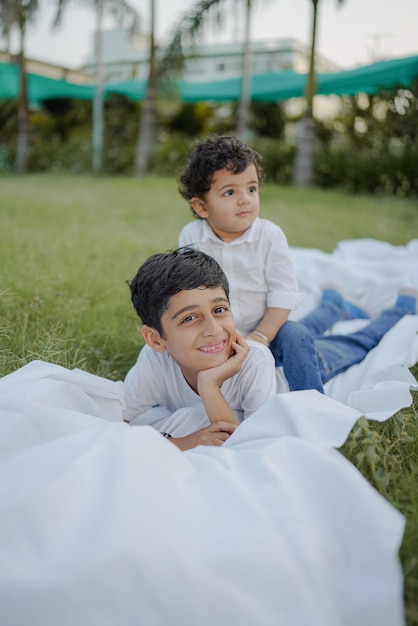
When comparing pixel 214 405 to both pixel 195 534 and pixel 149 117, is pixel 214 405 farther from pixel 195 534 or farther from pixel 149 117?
pixel 149 117

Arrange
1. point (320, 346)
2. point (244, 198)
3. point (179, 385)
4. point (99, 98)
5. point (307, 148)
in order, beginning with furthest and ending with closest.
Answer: point (99, 98) < point (307, 148) < point (320, 346) < point (244, 198) < point (179, 385)

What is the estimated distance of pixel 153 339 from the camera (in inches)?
88.7

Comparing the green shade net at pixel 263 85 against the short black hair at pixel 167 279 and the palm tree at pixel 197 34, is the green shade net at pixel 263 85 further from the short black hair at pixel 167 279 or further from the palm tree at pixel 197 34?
the short black hair at pixel 167 279

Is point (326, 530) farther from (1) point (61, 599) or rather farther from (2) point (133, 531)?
(1) point (61, 599)

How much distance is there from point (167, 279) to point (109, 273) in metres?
2.06

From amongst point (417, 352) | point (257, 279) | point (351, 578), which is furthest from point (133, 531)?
point (417, 352)

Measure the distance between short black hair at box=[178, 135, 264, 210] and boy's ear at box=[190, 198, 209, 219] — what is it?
0.02 m

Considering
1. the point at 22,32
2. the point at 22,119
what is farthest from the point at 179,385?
the point at 22,119

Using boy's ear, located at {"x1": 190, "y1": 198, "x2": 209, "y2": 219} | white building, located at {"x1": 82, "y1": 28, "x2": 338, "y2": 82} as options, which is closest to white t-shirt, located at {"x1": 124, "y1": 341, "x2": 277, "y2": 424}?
boy's ear, located at {"x1": 190, "y1": 198, "x2": 209, "y2": 219}

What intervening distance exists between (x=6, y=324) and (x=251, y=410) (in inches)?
57.5

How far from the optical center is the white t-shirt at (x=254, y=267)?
2.81 metres

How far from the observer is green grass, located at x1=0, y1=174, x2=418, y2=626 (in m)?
1.89

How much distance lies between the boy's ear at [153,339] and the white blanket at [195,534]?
0.60 meters

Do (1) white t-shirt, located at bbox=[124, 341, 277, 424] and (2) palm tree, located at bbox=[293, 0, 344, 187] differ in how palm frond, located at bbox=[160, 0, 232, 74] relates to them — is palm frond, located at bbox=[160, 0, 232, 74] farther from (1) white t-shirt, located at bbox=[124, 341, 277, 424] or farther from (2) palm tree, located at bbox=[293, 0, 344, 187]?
(1) white t-shirt, located at bbox=[124, 341, 277, 424]
